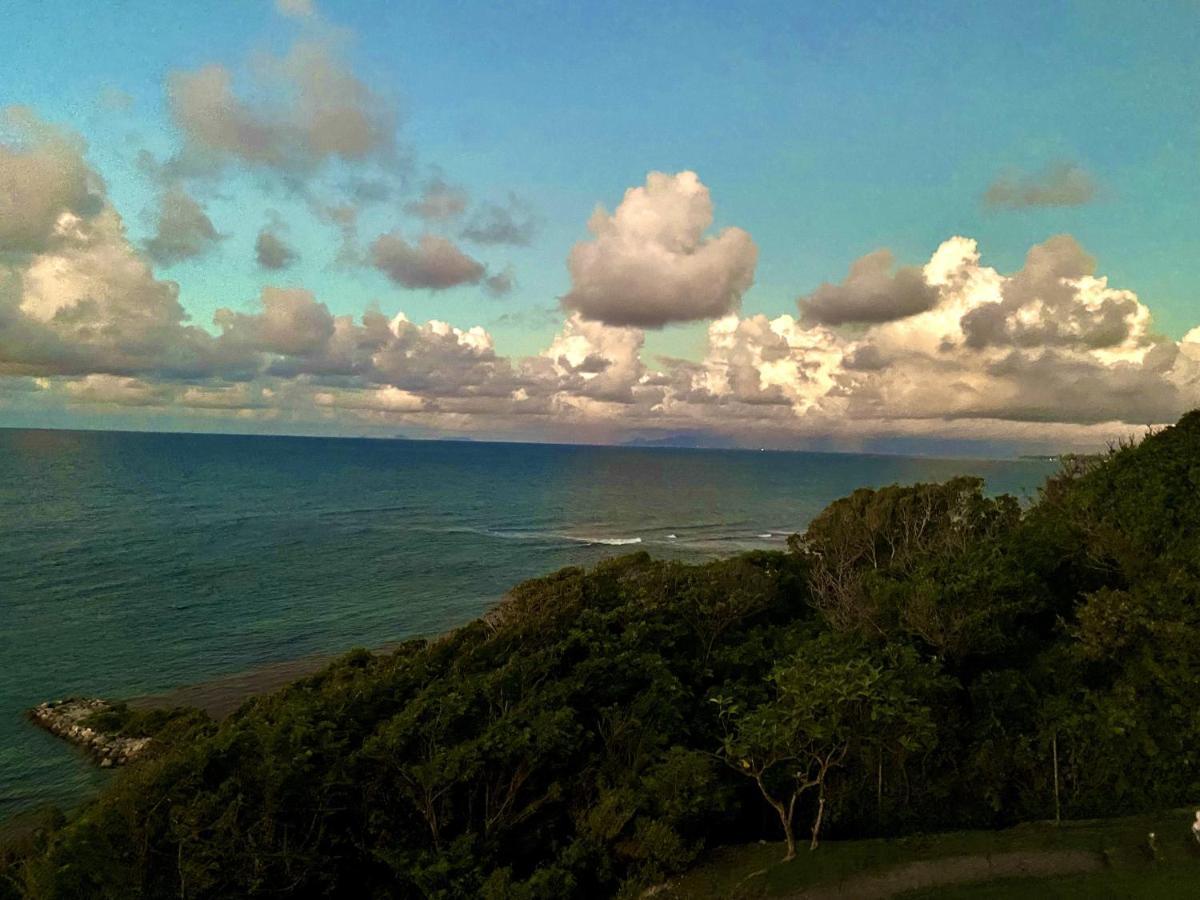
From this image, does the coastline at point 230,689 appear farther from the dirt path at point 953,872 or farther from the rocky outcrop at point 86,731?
the dirt path at point 953,872

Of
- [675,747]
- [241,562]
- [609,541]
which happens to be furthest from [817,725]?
[609,541]

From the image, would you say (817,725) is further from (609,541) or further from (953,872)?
(609,541)

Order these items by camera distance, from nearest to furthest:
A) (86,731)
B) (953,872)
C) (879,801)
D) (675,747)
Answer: (953,872)
(675,747)
(879,801)
(86,731)

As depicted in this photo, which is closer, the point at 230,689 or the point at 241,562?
the point at 230,689

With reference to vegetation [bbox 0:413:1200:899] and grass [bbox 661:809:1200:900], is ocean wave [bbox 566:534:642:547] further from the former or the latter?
grass [bbox 661:809:1200:900]

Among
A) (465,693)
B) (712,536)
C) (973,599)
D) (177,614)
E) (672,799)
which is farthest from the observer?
(712,536)

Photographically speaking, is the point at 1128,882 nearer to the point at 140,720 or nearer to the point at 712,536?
the point at 140,720

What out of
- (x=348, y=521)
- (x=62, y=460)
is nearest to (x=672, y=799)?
(x=348, y=521)
